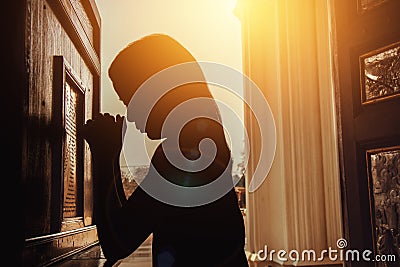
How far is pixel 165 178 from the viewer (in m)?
0.97

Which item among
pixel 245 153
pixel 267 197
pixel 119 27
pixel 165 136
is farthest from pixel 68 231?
pixel 267 197

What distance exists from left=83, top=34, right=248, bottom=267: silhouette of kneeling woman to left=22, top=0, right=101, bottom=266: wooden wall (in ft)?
0.26

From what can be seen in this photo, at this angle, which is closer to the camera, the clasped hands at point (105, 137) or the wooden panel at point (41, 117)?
the wooden panel at point (41, 117)

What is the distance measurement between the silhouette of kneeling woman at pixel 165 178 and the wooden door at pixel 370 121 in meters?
0.65

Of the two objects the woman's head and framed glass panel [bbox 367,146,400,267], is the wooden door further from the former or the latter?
the woman's head

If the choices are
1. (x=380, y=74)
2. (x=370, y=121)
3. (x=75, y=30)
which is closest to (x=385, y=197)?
(x=370, y=121)

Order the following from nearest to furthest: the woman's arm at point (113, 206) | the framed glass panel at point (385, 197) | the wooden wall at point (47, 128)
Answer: the wooden wall at point (47, 128), the woman's arm at point (113, 206), the framed glass panel at point (385, 197)

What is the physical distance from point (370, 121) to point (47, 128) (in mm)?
1034

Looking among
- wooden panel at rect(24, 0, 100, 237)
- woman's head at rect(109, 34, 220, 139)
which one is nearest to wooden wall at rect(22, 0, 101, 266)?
wooden panel at rect(24, 0, 100, 237)

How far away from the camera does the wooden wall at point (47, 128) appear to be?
0.76 m

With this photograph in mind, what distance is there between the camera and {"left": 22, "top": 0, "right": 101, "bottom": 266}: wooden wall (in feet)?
2.51

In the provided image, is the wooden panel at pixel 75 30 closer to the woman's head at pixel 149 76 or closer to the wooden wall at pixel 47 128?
the wooden wall at pixel 47 128

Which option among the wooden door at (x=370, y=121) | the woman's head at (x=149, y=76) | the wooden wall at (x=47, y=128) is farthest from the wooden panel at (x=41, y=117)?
the wooden door at (x=370, y=121)

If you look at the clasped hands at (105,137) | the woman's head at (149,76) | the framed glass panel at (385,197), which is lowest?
the framed glass panel at (385,197)
